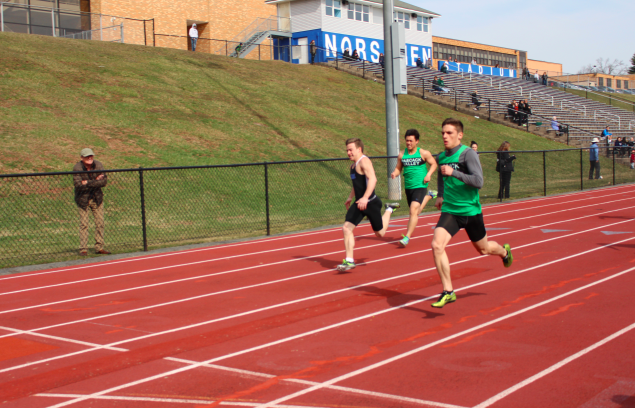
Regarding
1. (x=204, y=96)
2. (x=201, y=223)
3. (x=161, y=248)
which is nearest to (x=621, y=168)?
(x=204, y=96)

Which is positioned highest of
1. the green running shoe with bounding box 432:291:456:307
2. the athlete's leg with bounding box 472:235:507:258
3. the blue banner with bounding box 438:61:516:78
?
the blue banner with bounding box 438:61:516:78

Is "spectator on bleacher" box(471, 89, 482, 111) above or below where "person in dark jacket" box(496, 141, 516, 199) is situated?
above

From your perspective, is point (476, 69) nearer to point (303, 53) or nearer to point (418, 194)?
point (303, 53)

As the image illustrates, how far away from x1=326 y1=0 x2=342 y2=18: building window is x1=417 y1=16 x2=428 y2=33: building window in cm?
1108

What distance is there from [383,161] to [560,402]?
20.4 m

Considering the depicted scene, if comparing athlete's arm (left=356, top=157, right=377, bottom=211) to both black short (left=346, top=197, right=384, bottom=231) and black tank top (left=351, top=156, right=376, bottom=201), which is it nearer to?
black tank top (left=351, top=156, right=376, bottom=201)

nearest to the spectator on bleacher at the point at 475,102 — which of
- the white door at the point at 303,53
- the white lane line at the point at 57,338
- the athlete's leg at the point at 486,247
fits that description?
the white door at the point at 303,53

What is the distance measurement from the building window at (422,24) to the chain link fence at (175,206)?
132ft

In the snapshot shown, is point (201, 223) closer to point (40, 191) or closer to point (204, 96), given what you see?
point (40, 191)

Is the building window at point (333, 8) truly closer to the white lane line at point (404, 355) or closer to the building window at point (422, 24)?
the building window at point (422, 24)

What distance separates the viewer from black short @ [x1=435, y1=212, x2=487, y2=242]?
6.54m

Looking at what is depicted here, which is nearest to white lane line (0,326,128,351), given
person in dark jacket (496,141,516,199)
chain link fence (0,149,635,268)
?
chain link fence (0,149,635,268)

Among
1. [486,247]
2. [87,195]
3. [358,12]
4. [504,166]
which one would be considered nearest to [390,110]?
[504,166]

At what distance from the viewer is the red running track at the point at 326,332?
4465 mm
